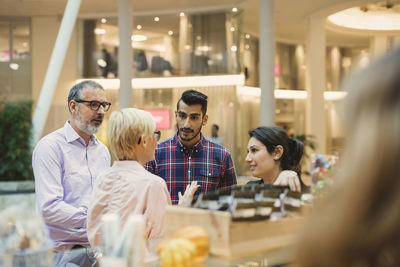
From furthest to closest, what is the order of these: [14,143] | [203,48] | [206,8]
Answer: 1. [203,48]
2. [206,8]
3. [14,143]

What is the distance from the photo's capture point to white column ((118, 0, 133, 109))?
12.0 metres

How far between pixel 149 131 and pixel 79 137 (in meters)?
1.12

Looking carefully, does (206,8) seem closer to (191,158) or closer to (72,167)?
(191,158)

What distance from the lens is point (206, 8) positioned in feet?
48.3

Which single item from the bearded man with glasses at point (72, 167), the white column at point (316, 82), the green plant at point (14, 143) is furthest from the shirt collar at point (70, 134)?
the white column at point (316, 82)

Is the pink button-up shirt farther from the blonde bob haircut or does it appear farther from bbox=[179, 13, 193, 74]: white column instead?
bbox=[179, 13, 193, 74]: white column

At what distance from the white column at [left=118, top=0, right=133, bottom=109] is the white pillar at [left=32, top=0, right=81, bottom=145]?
105 inches

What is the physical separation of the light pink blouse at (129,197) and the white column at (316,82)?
13.1 m

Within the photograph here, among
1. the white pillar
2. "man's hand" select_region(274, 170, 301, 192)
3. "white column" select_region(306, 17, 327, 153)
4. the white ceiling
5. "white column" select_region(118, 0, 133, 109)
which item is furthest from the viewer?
"white column" select_region(306, 17, 327, 153)

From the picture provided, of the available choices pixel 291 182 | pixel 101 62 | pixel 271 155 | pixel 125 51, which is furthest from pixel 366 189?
pixel 101 62

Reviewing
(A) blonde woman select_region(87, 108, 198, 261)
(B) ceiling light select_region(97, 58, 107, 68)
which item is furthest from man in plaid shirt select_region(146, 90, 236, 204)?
(B) ceiling light select_region(97, 58, 107, 68)

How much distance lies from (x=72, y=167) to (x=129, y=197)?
112cm

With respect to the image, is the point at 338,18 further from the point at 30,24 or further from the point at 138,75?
the point at 30,24

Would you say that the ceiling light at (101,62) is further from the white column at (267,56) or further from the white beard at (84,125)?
the white beard at (84,125)
